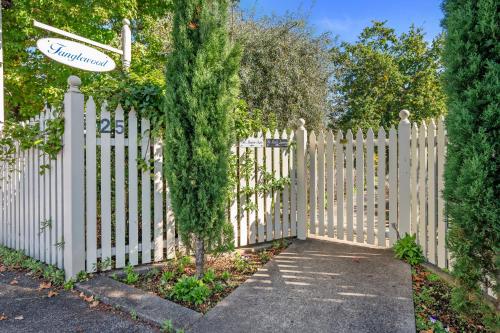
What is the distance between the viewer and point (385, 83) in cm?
1166

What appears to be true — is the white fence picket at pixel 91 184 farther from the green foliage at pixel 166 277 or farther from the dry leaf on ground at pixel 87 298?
the green foliage at pixel 166 277

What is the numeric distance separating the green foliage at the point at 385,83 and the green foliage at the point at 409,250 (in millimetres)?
7677

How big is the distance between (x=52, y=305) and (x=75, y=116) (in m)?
1.78

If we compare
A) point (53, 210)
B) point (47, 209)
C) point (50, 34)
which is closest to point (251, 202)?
point (53, 210)

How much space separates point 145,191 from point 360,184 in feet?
8.90

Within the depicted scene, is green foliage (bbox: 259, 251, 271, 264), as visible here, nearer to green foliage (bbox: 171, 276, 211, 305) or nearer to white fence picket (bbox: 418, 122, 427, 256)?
green foliage (bbox: 171, 276, 211, 305)

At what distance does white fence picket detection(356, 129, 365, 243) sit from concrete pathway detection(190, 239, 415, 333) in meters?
0.43

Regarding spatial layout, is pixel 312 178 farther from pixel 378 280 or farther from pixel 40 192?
pixel 40 192

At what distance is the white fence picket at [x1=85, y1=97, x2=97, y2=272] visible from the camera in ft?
10.8

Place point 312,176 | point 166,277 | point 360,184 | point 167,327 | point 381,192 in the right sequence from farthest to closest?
1. point 312,176
2. point 360,184
3. point 381,192
4. point 166,277
5. point 167,327

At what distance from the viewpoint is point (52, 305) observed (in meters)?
2.85

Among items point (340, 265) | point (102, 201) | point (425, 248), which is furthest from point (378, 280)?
point (102, 201)

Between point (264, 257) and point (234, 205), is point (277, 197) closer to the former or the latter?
point (234, 205)

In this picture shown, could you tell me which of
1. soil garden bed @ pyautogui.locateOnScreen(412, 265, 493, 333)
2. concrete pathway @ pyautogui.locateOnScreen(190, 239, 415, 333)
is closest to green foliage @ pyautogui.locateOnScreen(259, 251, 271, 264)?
concrete pathway @ pyautogui.locateOnScreen(190, 239, 415, 333)
